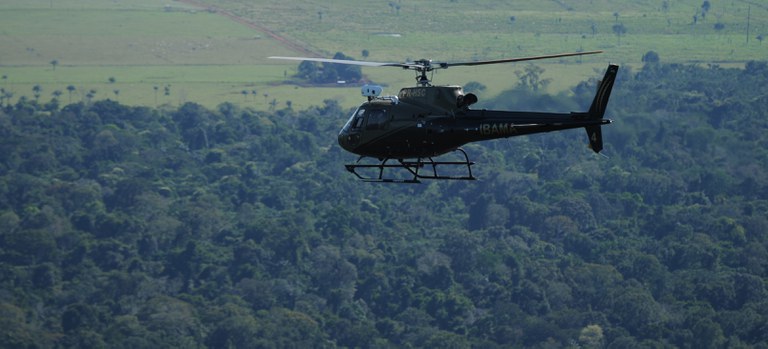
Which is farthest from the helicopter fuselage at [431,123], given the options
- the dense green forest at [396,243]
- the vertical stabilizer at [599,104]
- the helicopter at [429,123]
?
the dense green forest at [396,243]

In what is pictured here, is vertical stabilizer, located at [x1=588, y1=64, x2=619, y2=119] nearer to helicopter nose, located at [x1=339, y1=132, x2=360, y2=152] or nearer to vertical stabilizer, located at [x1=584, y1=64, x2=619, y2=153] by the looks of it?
vertical stabilizer, located at [x1=584, y1=64, x2=619, y2=153]

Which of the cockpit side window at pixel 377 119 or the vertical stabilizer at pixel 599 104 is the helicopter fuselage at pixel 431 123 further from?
the vertical stabilizer at pixel 599 104

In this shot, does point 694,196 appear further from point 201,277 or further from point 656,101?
point 201,277

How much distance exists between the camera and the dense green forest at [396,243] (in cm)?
13950

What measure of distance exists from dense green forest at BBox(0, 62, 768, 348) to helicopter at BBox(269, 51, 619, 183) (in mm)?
86928

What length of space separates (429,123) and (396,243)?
115 m

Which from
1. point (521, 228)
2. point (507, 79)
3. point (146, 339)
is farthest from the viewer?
point (507, 79)

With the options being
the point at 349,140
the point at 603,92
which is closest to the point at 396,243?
the point at 349,140

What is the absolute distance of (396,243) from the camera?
163250 millimetres

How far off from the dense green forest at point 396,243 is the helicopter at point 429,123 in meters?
86.9

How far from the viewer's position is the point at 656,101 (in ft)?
652

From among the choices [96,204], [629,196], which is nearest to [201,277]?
[96,204]

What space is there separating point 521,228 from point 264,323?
36.4m

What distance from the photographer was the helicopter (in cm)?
4725
